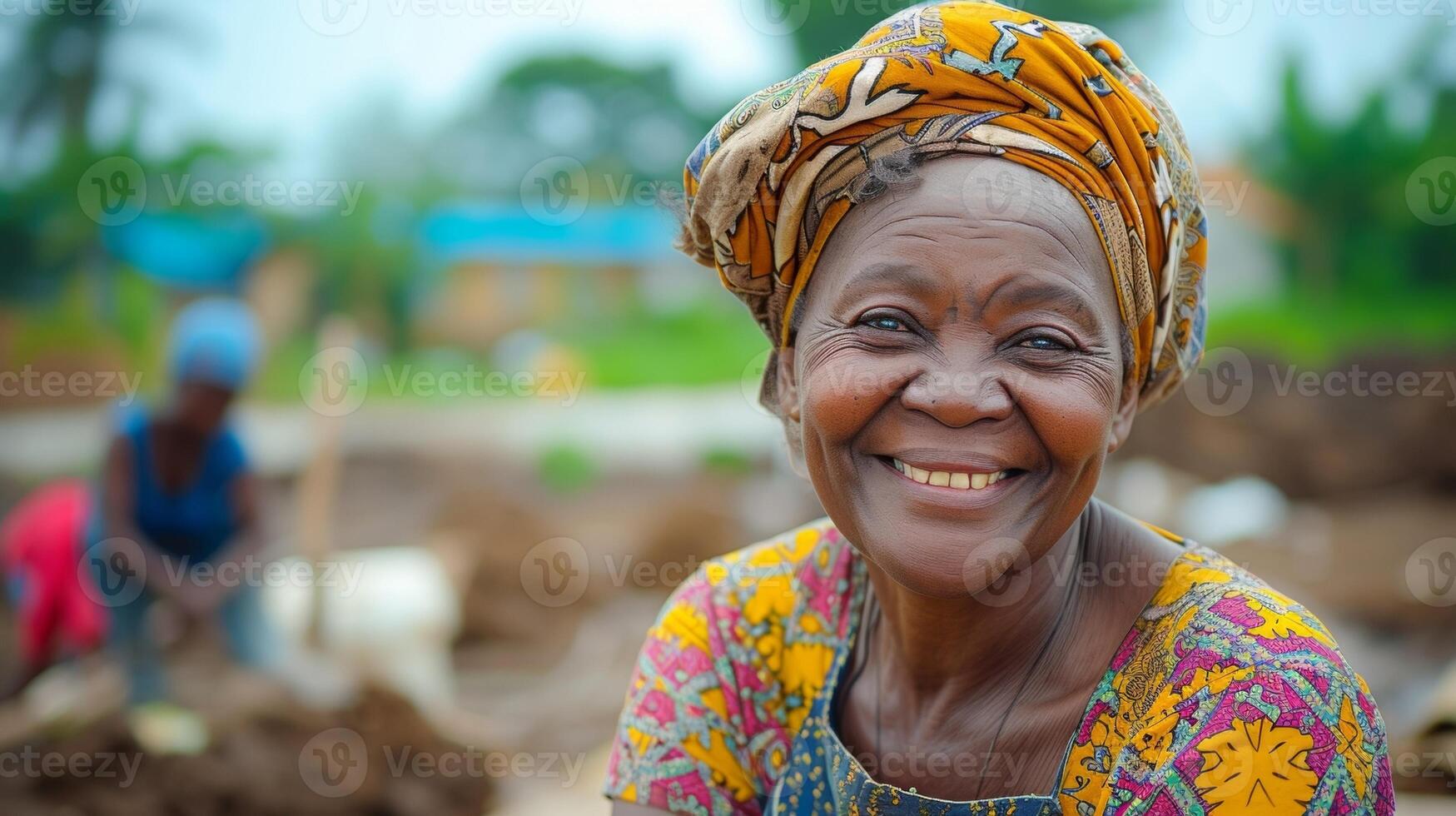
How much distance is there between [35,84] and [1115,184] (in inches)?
793

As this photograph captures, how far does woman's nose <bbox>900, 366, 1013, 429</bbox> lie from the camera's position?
163 cm

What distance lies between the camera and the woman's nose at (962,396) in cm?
163

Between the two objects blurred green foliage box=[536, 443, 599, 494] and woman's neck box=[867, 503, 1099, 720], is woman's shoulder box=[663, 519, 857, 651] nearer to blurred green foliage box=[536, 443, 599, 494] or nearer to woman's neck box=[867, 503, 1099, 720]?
woman's neck box=[867, 503, 1099, 720]

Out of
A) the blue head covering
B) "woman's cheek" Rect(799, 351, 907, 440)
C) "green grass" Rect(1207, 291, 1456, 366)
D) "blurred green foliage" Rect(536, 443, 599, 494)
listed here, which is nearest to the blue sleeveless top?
the blue head covering

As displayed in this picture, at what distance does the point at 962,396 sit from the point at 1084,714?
1.78 ft

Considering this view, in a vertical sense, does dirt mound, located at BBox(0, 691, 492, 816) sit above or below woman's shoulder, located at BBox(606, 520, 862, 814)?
below

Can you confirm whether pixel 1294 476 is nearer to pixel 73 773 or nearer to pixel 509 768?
pixel 509 768

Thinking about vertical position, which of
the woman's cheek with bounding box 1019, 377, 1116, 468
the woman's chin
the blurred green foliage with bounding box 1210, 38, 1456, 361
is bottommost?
the woman's chin

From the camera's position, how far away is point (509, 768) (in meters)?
6.48

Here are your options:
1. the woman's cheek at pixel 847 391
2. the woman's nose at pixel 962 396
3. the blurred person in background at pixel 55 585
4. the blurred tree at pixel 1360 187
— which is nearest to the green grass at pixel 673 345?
the blurred tree at pixel 1360 187

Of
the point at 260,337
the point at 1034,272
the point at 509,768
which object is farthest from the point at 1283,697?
the point at 260,337

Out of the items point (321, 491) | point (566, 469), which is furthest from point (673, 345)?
point (321, 491)

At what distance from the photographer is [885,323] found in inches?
67.9

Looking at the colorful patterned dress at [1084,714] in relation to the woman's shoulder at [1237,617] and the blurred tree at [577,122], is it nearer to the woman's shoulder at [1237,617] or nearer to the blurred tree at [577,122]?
the woman's shoulder at [1237,617]
